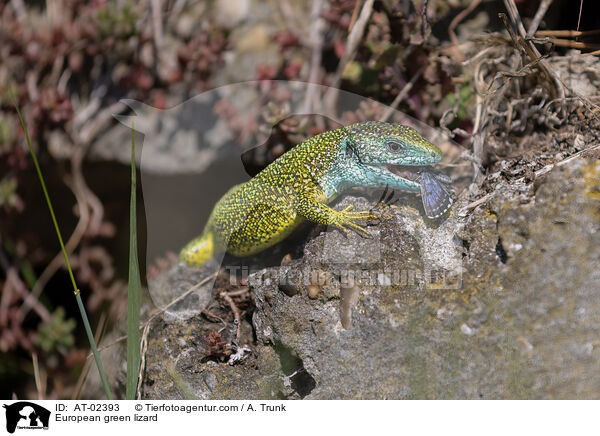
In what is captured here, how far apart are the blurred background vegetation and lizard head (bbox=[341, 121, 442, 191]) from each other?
28.5 inches

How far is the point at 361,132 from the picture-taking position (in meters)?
1.37

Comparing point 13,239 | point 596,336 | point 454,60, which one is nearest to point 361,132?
point 454,60

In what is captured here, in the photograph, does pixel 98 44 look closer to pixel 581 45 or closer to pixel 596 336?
pixel 581 45

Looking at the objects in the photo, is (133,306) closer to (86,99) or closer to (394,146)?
(394,146)

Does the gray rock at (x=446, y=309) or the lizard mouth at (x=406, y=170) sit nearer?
the gray rock at (x=446, y=309)

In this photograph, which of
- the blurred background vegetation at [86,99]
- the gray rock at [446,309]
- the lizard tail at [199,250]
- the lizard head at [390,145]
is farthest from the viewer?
the blurred background vegetation at [86,99]

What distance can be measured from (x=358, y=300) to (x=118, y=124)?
2.02 m

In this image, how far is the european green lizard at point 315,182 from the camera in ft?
4.34

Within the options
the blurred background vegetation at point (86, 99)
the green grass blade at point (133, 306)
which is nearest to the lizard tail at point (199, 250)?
the green grass blade at point (133, 306)

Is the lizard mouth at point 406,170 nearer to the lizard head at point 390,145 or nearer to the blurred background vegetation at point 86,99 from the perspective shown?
the lizard head at point 390,145

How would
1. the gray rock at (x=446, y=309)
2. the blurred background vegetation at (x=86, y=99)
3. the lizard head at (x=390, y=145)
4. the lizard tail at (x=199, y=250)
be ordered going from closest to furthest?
the gray rock at (x=446, y=309), the lizard head at (x=390, y=145), the lizard tail at (x=199, y=250), the blurred background vegetation at (x=86, y=99)

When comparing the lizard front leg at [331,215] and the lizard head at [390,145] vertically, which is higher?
the lizard head at [390,145]

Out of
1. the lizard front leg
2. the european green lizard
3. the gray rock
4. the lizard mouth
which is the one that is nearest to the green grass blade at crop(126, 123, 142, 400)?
the gray rock
